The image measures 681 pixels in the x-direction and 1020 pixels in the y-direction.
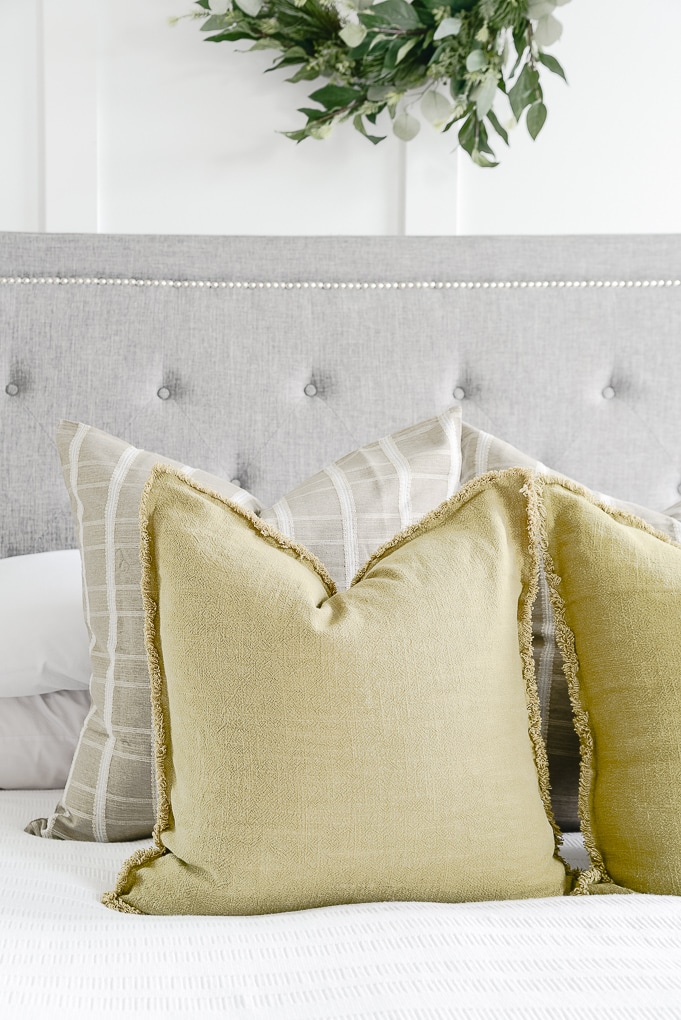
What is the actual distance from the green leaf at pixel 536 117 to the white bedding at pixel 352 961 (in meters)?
1.29

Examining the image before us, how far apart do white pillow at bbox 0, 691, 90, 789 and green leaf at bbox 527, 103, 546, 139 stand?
4.02ft

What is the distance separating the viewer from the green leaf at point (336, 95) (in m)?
1.49

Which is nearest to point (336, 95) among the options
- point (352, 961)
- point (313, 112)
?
point (313, 112)

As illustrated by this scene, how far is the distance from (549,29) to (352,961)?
4.83ft

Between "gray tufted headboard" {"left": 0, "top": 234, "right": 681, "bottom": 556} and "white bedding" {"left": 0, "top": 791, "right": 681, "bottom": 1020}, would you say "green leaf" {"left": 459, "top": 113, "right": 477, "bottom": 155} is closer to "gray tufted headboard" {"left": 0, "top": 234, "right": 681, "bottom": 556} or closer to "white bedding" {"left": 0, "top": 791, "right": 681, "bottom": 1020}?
"gray tufted headboard" {"left": 0, "top": 234, "right": 681, "bottom": 556}

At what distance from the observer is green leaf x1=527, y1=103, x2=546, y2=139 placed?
1510 mm

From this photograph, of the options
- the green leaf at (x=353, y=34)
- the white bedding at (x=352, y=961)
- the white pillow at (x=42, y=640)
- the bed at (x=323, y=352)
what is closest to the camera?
the white bedding at (x=352, y=961)

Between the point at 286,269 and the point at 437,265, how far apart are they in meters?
0.24

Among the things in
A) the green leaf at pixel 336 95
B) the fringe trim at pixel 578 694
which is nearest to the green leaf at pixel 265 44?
the green leaf at pixel 336 95

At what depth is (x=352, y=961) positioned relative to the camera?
1.87ft

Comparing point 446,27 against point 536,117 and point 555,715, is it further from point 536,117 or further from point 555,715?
point 555,715

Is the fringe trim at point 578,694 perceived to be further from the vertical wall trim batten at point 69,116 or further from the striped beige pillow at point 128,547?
the vertical wall trim batten at point 69,116

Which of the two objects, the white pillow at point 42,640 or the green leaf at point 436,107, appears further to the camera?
the green leaf at point 436,107

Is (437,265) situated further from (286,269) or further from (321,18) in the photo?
(321,18)
